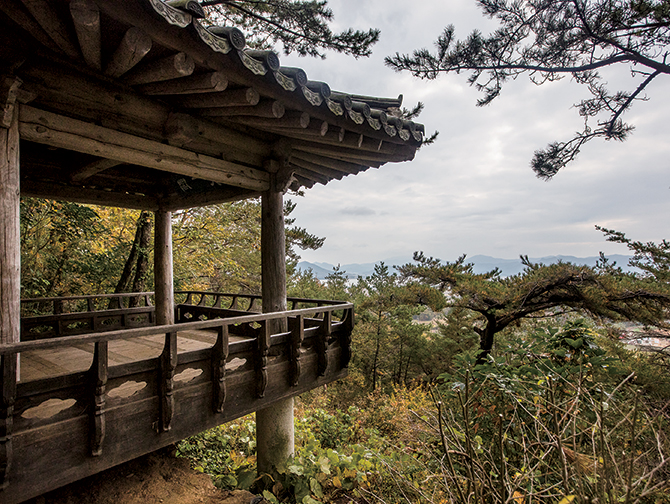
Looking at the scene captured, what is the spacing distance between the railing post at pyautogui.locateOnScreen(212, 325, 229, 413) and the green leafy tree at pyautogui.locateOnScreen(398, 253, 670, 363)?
5.26 metres

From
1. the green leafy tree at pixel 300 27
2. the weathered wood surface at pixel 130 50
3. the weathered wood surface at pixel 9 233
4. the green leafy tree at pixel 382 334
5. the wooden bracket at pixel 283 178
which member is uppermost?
the green leafy tree at pixel 300 27

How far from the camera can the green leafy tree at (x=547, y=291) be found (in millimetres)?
6672

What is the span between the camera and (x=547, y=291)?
25.2 feet

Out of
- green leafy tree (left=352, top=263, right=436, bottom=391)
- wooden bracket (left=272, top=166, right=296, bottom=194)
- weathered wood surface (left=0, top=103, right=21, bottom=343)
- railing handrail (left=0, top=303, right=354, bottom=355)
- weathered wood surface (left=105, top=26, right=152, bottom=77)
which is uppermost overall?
weathered wood surface (left=105, top=26, right=152, bottom=77)

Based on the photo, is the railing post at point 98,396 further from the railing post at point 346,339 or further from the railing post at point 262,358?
the railing post at point 346,339

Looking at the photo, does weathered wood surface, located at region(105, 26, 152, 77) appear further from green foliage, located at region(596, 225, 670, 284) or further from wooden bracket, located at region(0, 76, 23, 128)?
green foliage, located at region(596, 225, 670, 284)

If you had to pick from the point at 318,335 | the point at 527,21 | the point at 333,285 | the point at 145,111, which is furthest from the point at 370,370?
the point at 145,111

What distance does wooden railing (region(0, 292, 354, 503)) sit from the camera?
205 centimetres

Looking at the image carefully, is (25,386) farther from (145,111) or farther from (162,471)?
(162,471)

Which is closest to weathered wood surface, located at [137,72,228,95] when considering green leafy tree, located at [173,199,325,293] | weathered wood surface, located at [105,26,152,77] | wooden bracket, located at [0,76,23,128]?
weathered wood surface, located at [105,26,152,77]

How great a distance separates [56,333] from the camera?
478 cm

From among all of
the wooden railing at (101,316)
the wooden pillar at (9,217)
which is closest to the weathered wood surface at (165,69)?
the wooden pillar at (9,217)

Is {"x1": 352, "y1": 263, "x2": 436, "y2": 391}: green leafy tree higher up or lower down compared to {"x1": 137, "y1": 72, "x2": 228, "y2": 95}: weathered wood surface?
lower down

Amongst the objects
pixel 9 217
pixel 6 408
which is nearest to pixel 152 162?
pixel 9 217
